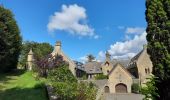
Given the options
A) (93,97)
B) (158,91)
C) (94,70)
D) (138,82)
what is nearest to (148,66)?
(138,82)

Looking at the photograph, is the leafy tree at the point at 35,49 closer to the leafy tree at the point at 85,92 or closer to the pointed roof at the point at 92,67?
the pointed roof at the point at 92,67

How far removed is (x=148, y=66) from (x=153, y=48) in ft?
196

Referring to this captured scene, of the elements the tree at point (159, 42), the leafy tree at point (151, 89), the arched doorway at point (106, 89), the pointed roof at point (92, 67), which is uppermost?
the pointed roof at point (92, 67)

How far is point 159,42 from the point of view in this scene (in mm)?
17141

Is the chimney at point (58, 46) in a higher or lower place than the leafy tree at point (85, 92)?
higher

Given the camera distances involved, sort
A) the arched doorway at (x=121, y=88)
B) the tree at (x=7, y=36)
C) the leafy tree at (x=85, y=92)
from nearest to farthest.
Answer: the leafy tree at (x=85, y=92) → the tree at (x=7, y=36) → the arched doorway at (x=121, y=88)

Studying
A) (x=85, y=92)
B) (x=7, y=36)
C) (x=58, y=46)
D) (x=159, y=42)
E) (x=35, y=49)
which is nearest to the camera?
(x=159, y=42)

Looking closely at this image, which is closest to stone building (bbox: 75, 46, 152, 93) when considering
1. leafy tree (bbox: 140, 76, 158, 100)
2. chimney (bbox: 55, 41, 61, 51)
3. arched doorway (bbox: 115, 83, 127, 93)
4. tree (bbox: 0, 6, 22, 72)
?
arched doorway (bbox: 115, 83, 127, 93)

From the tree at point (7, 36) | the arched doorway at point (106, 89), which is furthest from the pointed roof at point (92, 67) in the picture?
the tree at point (7, 36)

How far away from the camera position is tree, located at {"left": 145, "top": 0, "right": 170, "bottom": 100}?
1670cm

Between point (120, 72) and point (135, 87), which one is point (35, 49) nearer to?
point (120, 72)

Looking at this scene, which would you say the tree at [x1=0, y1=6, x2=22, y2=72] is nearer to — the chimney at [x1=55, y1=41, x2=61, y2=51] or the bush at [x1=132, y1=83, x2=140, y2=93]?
the chimney at [x1=55, y1=41, x2=61, y2=51]

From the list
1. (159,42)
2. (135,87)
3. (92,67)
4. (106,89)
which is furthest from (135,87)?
(159,42)

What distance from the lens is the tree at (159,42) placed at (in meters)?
16.7
